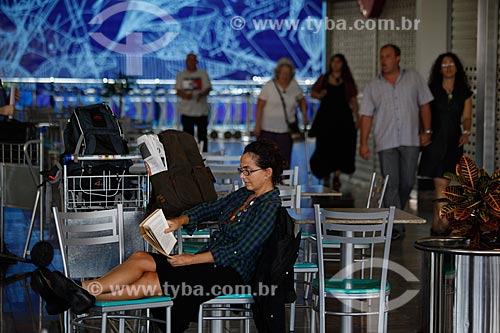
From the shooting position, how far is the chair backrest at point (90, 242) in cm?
545

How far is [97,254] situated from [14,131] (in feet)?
10.4

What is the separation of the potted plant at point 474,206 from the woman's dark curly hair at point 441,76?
424 cm

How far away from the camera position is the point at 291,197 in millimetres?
6930

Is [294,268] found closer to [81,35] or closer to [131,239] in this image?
[131,239]

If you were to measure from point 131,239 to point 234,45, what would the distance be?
15.8 meters

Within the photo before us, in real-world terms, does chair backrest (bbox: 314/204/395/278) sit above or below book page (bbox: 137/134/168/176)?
below

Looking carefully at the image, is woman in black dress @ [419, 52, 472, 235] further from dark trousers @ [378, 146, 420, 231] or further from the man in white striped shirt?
dark trousers @ [378, 146, 420, 231]

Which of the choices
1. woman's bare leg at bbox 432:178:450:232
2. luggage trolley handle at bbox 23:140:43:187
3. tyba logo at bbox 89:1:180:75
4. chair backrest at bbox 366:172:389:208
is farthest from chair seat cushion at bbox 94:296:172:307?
tyba logo at bbox 89:1:180:75

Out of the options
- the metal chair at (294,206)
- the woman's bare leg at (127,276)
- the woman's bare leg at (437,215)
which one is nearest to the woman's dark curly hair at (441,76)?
the woman's bare leg at (437,215)

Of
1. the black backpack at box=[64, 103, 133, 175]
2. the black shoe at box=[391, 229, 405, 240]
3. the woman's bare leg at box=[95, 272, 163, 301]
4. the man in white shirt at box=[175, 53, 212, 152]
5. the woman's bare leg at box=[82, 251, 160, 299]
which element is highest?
the man in white shirt at box=[175, 53, 212, 152]

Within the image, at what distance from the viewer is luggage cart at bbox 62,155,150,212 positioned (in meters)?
6.26

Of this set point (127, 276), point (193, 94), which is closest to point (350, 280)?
point (127, 276)

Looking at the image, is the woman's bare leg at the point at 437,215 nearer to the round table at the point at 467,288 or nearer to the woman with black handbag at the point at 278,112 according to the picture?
the woman with black handbag at the point at 278,112

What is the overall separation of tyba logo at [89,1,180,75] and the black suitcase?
40.7 ft
